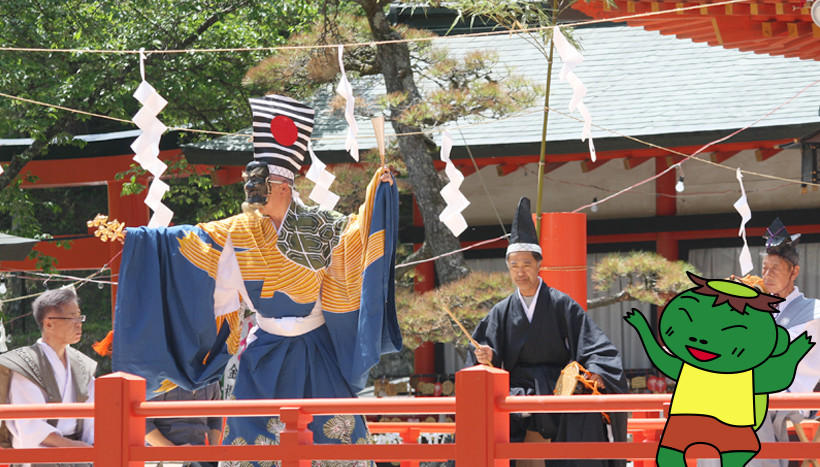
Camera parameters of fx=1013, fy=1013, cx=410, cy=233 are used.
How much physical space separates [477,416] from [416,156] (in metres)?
5.25

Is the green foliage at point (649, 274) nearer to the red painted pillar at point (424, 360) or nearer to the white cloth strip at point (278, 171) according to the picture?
the red painted pillar at point (424, 360)

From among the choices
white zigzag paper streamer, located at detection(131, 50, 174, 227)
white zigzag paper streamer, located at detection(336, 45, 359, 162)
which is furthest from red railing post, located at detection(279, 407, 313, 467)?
white zigzag paper streamer, located at detection(131, 50, 174, 227)

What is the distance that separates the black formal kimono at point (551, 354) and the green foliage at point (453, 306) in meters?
2.72

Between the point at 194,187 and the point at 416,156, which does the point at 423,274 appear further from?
the point at 194,187

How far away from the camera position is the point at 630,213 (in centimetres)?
989

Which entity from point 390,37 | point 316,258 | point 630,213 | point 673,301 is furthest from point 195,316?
point 630,213

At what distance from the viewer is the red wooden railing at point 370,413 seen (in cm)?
326

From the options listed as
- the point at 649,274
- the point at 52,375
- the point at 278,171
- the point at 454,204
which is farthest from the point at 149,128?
the point at 649,274

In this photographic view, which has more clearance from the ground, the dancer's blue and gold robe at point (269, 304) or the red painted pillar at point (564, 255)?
the red painted pillar at point (564, 255)

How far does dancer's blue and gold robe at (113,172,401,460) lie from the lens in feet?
13.6

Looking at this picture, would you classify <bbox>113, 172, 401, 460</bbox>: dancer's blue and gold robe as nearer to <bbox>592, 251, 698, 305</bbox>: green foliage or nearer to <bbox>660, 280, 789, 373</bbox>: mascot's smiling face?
<bbox>660, 280, 789, 373</bbox>: mascot's smiling face

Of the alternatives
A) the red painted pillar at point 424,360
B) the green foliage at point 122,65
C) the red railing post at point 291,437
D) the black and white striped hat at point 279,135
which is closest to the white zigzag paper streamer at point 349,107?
the black and white striped hat at point 279,135

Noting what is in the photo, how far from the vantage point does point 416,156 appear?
8.48 metres

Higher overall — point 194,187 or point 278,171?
point 194,187
